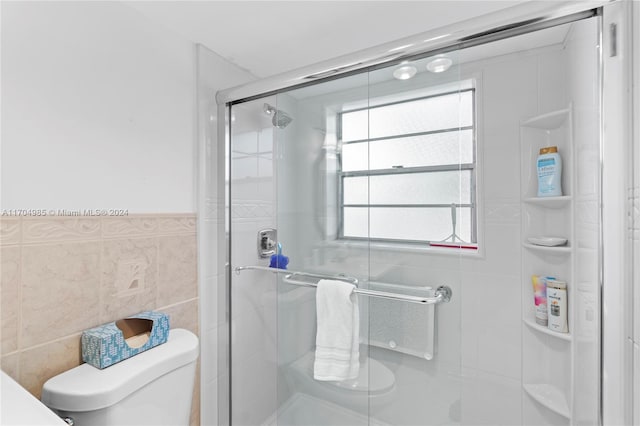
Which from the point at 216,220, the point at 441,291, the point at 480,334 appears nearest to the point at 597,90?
the point at 441,291

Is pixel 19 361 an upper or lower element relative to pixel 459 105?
lower

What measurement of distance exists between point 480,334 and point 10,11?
208cm

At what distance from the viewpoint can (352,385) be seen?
4.17ft

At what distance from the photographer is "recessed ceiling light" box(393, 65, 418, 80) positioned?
109 centimetres

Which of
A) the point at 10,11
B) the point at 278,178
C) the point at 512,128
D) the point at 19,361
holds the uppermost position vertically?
the point at 10,11

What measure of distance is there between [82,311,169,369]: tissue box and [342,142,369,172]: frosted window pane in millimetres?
879

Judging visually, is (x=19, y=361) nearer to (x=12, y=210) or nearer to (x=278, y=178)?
(x=12, y=210)

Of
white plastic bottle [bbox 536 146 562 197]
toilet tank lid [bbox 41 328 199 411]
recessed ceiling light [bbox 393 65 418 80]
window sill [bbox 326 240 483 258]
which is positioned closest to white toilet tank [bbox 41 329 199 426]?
toilet tank lid [bbox 41 328 199 411]

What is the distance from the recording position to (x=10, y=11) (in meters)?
0.85

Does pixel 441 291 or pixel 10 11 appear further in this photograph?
pixel 441 291

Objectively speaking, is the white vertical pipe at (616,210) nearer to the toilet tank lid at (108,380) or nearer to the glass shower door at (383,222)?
the glass shower door at (383,222)

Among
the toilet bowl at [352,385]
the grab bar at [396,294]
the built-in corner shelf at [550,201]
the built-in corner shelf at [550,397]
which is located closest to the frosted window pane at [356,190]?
the grab bar at [396,294]

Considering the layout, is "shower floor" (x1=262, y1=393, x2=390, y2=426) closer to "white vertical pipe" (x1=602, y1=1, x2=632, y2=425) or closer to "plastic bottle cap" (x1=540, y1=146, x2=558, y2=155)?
"white vertical pipe" (x1=602, y1=1, x2=632, y2=425)

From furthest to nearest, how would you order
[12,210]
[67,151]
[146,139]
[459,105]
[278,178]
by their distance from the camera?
[278,178] < [146,139] < [459,105] < [67,151] < [12,210]
